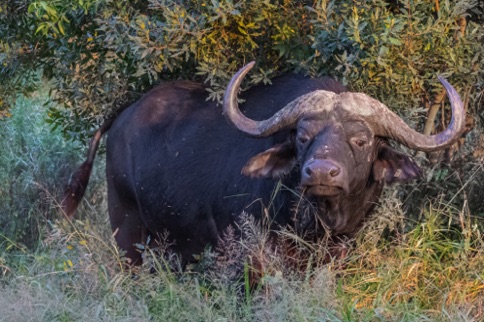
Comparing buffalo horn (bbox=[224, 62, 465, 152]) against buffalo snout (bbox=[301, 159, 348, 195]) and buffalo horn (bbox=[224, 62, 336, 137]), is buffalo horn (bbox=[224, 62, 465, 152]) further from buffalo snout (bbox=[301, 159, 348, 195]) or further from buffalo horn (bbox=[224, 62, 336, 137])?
buffalo snout (bbox=[301, 159, 348, 195])

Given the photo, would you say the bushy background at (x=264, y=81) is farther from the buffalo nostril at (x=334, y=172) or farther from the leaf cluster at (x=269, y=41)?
the buffalo nostril at (x=334, y=172)

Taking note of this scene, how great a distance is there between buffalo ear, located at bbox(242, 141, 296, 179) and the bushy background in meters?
0.34

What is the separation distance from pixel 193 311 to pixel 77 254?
1154mm

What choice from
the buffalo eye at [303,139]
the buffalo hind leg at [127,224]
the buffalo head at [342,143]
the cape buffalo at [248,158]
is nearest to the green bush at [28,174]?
the buffalo hind leg at [127,224]

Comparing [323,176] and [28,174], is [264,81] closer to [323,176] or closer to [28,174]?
[323,176]

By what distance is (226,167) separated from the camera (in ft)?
19.9

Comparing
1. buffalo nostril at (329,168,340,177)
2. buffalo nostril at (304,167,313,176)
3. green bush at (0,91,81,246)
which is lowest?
green bush at (0,91,81,246)

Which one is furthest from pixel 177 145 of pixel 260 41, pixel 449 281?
pixel 449 281

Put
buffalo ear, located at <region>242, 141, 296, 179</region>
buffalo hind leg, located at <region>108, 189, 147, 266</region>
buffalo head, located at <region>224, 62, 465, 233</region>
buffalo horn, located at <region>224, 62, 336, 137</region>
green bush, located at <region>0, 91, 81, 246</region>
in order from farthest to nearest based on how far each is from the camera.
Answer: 1. green bush, located at <region>0, 91, 81, 246</region>
2. buffalo hind leg, located at <region>108, 189, 147, 266</region>
3. buffalo ear, located at <region>242, 141, 296, 179</region>
4. buffalo horn, located at <region>224, 62, 336, 137</region>
5. buffalo head, located at <region>224, 62, 465, 233</region>

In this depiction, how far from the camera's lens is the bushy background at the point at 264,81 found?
510cm

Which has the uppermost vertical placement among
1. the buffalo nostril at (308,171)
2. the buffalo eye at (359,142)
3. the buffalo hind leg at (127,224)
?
the buffalo nostril at (308,171)

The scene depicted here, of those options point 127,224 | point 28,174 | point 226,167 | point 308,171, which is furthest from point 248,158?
point 28,174

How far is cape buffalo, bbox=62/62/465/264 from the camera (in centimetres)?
532

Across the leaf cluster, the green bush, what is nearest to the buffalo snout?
the leaf cluster
